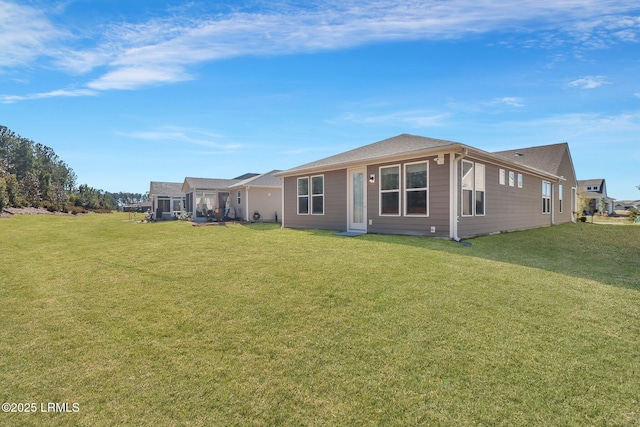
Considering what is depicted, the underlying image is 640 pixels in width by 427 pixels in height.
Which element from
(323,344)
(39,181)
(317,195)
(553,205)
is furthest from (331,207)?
(39,181)

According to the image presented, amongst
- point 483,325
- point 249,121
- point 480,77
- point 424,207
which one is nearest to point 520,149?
point 480,77

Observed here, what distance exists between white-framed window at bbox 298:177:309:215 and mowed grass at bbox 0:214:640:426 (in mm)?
7765

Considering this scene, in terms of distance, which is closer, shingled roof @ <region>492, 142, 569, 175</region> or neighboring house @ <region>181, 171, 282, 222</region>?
shingled roof @ <region>492, 142, 569, 175</region>

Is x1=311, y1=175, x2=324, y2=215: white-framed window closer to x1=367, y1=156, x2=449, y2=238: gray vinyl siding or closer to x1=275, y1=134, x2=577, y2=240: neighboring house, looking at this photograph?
x1=275, y1=134, x2=577, y2=240: neighboring house

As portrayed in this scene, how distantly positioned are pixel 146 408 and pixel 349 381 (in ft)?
4.69

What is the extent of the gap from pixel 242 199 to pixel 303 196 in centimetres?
894

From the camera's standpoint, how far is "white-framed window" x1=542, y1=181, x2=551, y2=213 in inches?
613

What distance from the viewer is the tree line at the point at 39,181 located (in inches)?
1096

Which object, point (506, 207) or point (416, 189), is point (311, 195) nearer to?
point (416, 189)

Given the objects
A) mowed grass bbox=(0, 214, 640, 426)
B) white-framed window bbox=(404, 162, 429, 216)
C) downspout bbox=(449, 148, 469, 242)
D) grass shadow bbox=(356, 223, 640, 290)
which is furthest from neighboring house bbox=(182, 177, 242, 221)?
mowed grass bbox=(0, 214, 640, 426)

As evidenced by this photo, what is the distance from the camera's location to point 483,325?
318cm

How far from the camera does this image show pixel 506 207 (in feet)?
38.5

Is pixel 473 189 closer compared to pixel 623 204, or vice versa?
pixel 473 189

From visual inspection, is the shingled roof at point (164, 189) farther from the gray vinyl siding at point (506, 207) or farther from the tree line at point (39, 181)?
the gray vinyl siding at point (506, 207)
